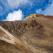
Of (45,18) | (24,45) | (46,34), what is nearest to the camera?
(24,45)

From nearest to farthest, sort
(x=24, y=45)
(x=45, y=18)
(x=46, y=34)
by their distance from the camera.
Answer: (x=24, y=45) → (x=46, y=34) → (x=45, y=18)

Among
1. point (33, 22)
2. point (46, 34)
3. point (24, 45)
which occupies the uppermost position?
point (33, 22)

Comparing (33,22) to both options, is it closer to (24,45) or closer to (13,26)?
(13,26)

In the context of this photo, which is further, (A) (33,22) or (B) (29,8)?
(B) (29,8)

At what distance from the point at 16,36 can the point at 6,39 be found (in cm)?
7

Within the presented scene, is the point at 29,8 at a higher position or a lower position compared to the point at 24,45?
higher

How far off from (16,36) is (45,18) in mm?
313

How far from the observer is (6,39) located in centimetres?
109

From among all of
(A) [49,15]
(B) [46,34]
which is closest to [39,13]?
(A) [49,15]

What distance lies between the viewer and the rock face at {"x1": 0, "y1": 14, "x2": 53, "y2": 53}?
104 cm

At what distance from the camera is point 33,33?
1.17 m

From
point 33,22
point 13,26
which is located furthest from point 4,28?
point 33,22

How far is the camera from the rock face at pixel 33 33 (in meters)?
1.04

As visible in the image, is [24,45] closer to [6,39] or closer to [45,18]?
[6,39]
